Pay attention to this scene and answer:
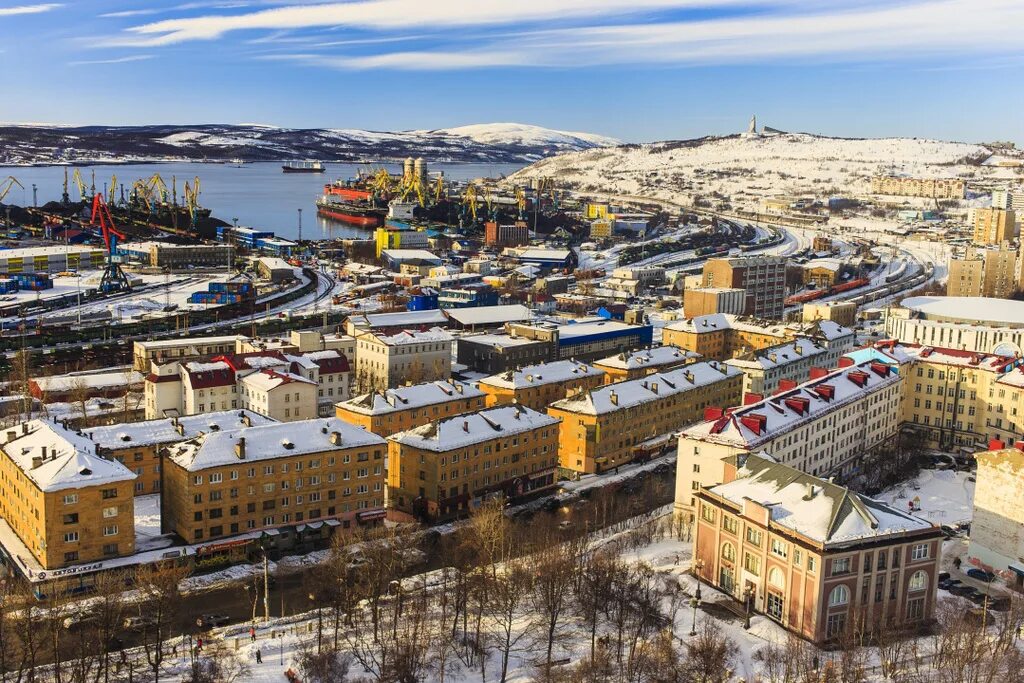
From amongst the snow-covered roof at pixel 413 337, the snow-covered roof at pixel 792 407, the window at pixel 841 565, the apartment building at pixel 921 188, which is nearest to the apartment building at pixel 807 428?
the snow-covered roof at pixel 792 407

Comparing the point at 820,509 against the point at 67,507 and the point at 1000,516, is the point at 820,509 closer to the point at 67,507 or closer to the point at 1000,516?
the point at 1000,516

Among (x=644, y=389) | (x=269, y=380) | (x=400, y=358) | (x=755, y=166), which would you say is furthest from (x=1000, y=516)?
(x=755, y=166)

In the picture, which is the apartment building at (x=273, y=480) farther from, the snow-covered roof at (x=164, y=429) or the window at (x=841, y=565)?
the window at (x=841, y=565)

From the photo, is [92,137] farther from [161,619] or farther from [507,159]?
[161,619]

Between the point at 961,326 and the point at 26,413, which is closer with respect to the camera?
the point at 26,413

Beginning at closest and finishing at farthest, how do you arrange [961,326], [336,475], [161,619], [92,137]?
[161,619]
[336,475]
[961,326]
[92,137]

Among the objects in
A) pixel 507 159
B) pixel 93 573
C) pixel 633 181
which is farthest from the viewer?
pixel 507 159

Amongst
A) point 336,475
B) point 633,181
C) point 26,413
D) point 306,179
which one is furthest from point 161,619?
point 306,179
